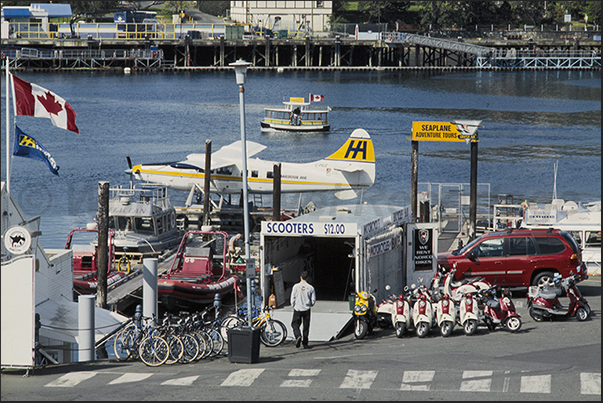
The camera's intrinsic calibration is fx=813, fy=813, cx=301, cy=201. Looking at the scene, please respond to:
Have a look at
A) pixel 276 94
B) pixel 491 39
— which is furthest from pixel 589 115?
pixel 491 39

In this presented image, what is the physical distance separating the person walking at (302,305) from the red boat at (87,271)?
8685 mm

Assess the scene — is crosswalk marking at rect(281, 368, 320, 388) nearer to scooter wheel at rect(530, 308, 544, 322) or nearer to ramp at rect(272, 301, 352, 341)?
ramp at rect(272, 301, 352, 341)

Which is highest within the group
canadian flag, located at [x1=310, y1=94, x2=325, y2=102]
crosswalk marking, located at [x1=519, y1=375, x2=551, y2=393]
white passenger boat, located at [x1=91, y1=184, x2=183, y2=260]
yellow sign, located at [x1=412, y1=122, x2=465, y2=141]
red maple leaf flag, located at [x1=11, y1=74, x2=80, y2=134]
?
red maple leaf flag, located at [x1=11, y1=74, x2=80, y2=134]

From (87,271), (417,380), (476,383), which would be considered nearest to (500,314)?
(476,383)

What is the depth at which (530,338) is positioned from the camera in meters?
15.4

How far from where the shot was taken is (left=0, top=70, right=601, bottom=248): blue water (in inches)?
1873

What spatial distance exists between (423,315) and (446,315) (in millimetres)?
454

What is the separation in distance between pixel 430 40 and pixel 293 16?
23.9 m

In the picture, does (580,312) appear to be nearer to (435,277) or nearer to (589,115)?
(435,277)

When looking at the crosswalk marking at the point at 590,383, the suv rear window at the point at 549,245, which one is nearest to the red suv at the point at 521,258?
the suv rear window at the point at 549,245

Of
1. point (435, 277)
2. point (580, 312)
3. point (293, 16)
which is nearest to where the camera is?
point (580, 312)

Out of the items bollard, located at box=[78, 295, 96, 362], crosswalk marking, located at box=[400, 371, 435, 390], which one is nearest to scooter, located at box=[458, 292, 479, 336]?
crosswalk marking, located at box=[400, 371, 435, 390]

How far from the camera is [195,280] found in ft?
75.6

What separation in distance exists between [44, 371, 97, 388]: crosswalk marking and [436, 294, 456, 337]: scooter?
22.0 feet
